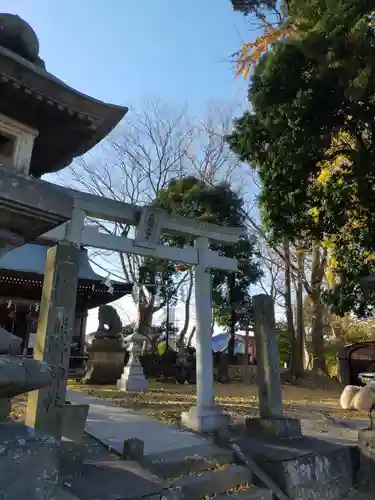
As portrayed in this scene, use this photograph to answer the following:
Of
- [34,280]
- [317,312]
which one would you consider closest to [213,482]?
[34,280]

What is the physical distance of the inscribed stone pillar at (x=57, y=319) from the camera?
4.64 meters

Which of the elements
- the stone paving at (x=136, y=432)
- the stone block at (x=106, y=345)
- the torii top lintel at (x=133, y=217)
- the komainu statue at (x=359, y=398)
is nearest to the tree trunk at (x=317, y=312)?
the komainu statue at (x=359, y=398)

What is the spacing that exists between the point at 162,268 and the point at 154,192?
3.68m

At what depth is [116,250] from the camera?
22.3ft

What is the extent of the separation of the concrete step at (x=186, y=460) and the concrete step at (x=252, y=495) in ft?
1.45

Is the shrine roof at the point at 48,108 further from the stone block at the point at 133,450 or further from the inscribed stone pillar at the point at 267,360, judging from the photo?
the inscribed stone pillar at the point at 267,360

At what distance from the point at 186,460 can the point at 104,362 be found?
9567 mm

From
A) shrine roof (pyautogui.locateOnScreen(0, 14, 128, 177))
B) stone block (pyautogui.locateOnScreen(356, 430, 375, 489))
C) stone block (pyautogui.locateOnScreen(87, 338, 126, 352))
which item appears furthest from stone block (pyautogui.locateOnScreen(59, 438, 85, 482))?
stone block (pyautogui.locateOnScreen(87, 338, 126, 352))

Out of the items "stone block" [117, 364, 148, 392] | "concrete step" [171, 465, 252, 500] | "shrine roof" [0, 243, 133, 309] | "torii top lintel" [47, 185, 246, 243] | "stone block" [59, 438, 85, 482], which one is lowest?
"concrete step" [171, 465, 252, 500]

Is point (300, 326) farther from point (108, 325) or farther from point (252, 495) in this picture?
point (252, 495)

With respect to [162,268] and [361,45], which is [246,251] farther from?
[361,45]

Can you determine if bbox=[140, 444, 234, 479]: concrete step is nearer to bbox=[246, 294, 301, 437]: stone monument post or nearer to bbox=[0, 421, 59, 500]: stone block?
bbox=[246, 294, 301, 437]: stone monument post

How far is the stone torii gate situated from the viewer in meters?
4.82

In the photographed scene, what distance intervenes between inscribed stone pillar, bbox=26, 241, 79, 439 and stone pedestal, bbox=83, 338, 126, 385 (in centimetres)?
907
